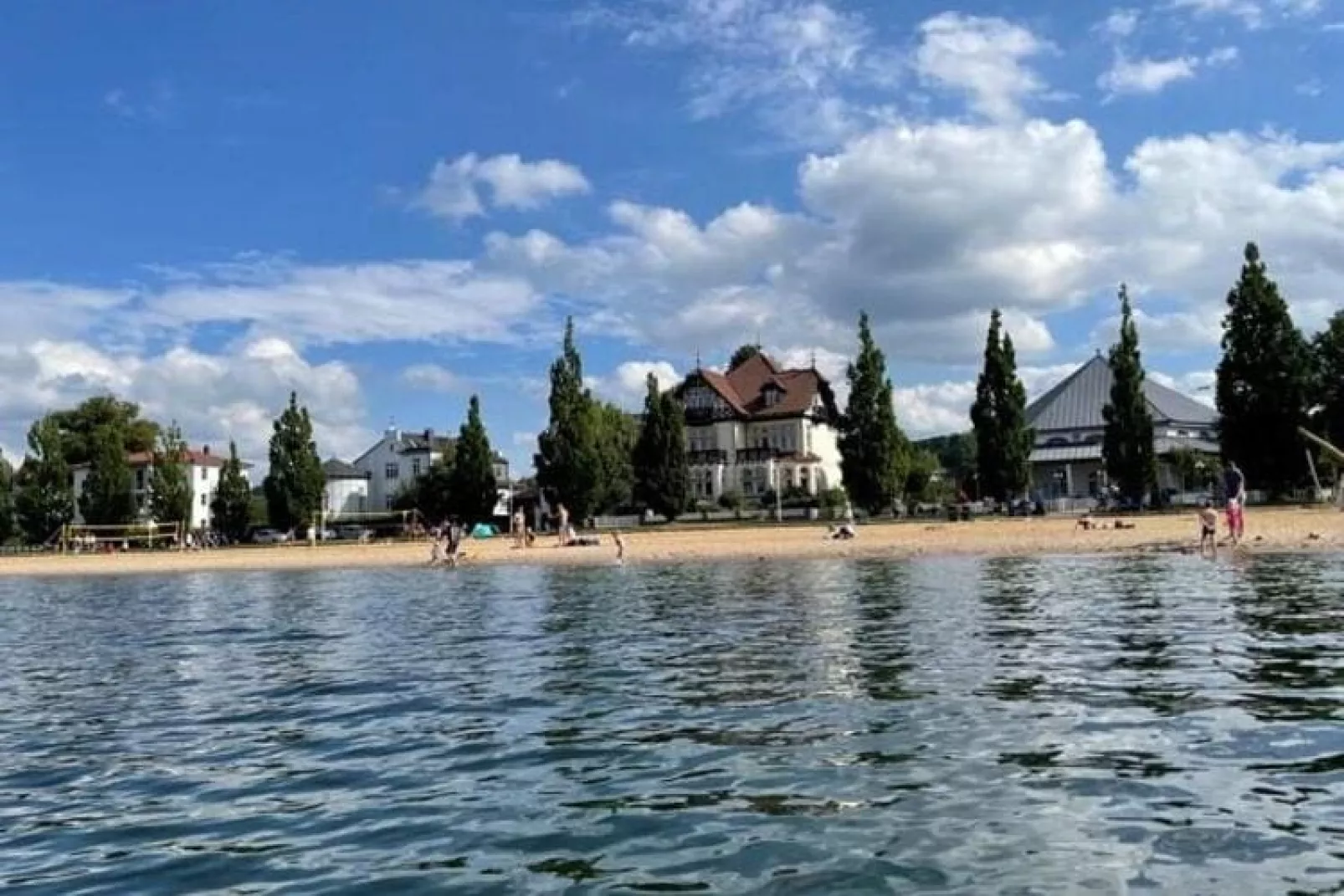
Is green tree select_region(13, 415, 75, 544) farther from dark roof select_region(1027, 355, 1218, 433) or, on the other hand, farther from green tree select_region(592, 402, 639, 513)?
dark roof select_region(1027, 355, 1218, 433)

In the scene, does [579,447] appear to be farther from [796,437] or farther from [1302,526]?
[1302,526]

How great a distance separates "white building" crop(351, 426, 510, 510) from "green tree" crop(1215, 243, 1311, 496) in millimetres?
93127

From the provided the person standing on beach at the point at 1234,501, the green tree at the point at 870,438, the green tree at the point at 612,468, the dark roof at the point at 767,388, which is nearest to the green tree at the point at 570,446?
the green tree at the point at 612,468

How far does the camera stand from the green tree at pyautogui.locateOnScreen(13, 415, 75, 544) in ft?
331

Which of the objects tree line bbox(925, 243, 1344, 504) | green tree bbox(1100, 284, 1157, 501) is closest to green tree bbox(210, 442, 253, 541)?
tree line bbox(925, 243, 1344, 504)

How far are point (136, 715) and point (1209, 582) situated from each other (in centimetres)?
2189

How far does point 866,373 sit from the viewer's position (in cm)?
8131

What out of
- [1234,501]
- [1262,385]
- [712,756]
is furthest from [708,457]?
[712,756]

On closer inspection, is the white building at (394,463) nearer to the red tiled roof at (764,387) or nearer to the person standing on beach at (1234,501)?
the red tiled roof at (764,387)

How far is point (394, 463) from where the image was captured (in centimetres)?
14788

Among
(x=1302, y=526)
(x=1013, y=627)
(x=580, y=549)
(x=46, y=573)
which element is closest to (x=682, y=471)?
(x=580, y=549)

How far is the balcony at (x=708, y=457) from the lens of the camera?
391ft

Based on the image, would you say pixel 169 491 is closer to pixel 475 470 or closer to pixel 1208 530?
pixel 475 470

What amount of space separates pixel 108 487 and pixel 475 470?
3074cm
